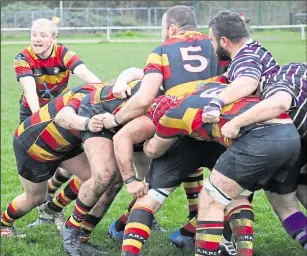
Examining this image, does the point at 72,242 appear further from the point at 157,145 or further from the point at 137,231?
the point at 157,145

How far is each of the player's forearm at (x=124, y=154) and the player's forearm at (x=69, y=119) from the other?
0.36 m

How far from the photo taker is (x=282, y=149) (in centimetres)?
434

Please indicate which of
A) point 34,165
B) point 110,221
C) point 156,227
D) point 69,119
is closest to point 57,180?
point 110,221

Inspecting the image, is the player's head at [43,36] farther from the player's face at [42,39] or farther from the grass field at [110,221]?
the grass field at [110,221]

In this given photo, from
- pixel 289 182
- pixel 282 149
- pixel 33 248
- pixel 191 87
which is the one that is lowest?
pixel 33 248

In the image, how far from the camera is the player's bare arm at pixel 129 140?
16.2 ft

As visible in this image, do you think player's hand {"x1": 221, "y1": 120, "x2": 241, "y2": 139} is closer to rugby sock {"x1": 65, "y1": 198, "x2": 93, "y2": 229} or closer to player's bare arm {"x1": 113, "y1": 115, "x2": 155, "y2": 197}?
player's bare arm {"x1": 113, "y1": 115, "x2": 155, "y2": 197}

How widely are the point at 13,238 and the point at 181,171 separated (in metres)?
2.04

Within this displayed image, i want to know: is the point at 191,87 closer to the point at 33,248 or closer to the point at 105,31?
the point at 33,248

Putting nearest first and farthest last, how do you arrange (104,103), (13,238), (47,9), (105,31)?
1. (104,103)
2. (13,238)
3. (105,31)
4. (47,9)

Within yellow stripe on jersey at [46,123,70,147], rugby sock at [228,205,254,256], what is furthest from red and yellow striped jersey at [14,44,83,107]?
rugby sock at [228,205,254,256]

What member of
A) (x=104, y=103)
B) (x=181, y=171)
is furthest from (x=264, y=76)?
(x=104, y=103)

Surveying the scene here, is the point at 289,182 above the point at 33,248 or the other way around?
above

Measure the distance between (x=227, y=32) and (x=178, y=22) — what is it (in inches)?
24.6
